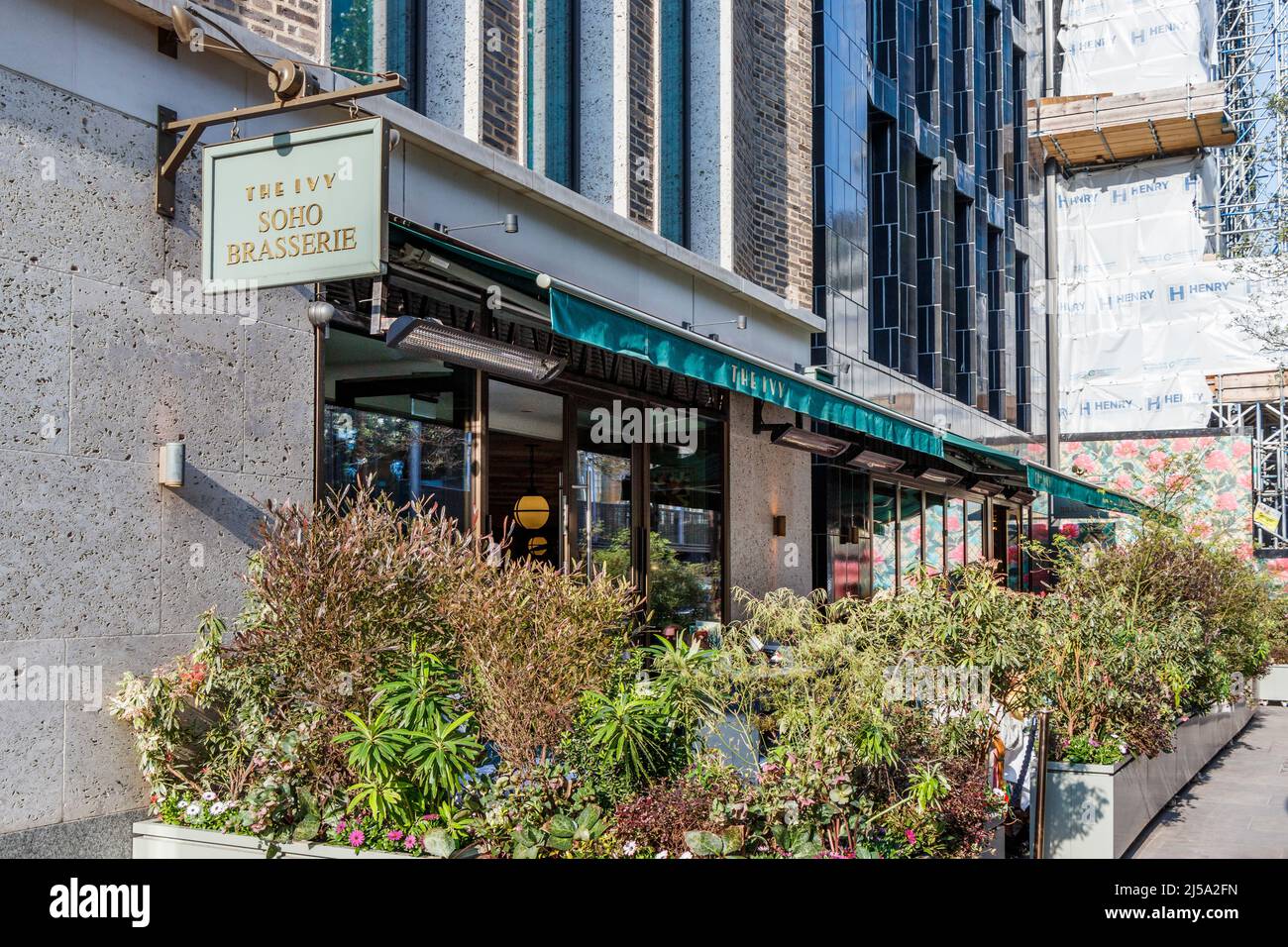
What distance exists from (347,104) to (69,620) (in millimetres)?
3434

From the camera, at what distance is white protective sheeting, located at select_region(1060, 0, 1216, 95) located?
36625mm

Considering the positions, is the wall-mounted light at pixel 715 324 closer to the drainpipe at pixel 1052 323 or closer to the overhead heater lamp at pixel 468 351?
the overhead heater lamp at pixel 468 351

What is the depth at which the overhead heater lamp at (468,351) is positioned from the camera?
781cm

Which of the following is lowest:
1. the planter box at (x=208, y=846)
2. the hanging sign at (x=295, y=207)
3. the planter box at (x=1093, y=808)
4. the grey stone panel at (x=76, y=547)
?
the planter box at (x=1093, y=808)

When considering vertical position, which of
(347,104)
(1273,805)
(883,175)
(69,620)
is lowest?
(1273,805)

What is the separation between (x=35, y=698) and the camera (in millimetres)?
5922

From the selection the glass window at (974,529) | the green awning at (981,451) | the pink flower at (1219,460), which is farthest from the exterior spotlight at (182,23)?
the pink flower at (1219,460)

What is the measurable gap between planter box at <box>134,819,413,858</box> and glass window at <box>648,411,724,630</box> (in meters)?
6.73

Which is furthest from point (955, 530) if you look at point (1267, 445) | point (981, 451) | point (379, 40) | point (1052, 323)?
point (379, 40)

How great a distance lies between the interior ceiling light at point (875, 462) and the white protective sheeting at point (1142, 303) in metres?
20.1

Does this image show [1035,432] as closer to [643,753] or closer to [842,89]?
[842,89]

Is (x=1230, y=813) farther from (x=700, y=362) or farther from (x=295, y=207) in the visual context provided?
(x=295, y=207)

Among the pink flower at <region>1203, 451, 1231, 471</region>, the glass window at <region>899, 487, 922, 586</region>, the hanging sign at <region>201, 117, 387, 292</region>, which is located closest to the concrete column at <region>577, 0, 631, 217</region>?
the hanging sign at <region>201, 117, 387, 292</region>
